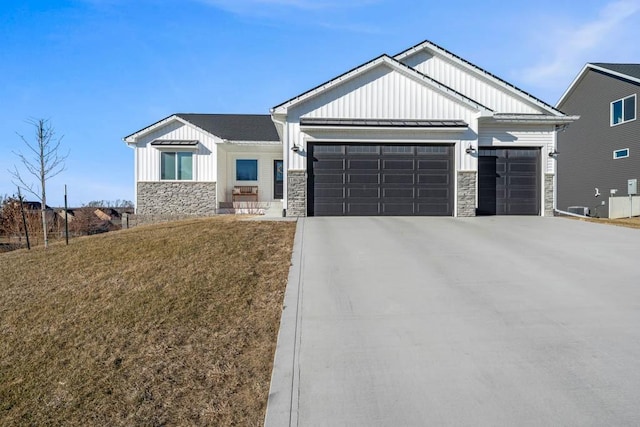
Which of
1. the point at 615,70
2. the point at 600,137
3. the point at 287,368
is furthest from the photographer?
the point at 600,137

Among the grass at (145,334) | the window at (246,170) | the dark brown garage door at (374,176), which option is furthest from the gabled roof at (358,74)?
the window at (246,170)

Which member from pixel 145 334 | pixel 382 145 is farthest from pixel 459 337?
pixel 382 145

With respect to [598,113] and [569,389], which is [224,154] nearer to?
[569,389]

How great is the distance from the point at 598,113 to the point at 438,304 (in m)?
22.9

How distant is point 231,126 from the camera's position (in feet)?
66.8

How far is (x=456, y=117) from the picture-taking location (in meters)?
13.0

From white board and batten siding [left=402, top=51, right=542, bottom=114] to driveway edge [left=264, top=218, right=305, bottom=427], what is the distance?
1203 cm

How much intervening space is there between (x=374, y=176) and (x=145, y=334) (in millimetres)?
9285

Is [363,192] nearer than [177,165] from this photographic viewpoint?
Yes

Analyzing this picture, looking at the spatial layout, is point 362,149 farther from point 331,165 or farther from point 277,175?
point 277,175

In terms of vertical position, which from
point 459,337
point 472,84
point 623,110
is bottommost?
point 459,337

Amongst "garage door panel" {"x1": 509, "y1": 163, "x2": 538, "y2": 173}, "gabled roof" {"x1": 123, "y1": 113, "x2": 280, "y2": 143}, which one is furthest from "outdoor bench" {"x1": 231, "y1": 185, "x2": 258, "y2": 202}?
"garage door panel" {"x1": 509, "y1": 163, "x2": 538, "y2": 173}

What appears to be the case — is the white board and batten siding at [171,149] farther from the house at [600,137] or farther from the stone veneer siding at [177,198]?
the house at [600,137]

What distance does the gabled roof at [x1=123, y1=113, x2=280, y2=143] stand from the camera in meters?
17.7
